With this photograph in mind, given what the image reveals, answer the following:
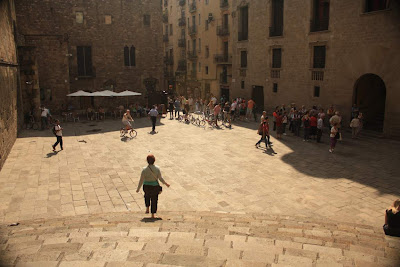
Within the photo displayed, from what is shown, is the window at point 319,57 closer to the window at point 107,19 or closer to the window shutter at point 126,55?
the window shutter at point 126,55

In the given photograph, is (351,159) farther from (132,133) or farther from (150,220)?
(132,133)

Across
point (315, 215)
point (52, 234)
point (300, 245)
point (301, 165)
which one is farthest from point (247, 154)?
point (52, 234)

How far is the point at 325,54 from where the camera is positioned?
20141 millimetres

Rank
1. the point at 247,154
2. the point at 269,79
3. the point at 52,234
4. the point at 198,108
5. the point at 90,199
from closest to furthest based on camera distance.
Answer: the point at 52,234
the point at 90,199
the point at 247,154
the point at 269,79
the point at 198,108

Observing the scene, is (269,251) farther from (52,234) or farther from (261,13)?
(261,13)

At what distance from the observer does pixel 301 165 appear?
12.8 m

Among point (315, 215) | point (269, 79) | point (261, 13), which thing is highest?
point (261, 13)

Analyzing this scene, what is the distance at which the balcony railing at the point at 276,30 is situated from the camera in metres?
24.1

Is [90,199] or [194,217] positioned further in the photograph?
[90,199]

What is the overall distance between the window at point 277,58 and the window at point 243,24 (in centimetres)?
442

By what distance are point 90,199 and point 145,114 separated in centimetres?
1775

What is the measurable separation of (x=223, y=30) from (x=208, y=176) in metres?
26.3

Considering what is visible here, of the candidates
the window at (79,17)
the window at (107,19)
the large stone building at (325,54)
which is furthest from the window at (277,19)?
the window at (79,17)

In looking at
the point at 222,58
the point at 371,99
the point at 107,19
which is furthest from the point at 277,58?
the point at 107,19
